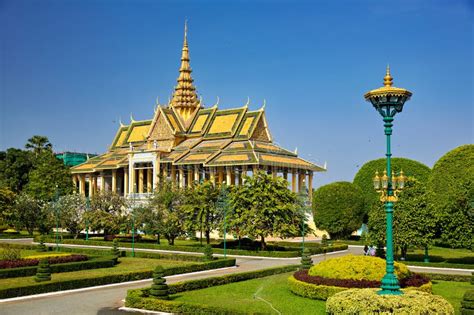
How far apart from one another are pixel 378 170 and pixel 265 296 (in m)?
31.5

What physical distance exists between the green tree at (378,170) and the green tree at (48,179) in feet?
104

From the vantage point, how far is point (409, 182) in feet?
104

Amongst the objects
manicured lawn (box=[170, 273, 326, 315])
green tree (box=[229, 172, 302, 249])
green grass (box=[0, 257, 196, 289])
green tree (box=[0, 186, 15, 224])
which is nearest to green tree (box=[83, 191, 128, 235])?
green tree (box=[0, 186, 15, 224])

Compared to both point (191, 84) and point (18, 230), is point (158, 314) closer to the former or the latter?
point (18, 230)

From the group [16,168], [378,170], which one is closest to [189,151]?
[378,170]

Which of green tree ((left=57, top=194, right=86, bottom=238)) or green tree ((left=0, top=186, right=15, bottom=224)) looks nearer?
green tree ((left=57, top=194, right=86, bottom=238))

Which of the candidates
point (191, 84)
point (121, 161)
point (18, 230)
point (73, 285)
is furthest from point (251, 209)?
point (191, 84)

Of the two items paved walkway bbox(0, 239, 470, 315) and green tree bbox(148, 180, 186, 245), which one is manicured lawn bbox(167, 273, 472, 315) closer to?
paved walkway bbox(0, 239, 470, 315)

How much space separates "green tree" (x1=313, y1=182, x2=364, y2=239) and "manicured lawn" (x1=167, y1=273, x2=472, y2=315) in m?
22.3

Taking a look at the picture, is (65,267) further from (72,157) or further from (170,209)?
(72,157)

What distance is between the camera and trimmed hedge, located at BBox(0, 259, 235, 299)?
19.6 meters

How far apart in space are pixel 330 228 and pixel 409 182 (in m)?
15.4

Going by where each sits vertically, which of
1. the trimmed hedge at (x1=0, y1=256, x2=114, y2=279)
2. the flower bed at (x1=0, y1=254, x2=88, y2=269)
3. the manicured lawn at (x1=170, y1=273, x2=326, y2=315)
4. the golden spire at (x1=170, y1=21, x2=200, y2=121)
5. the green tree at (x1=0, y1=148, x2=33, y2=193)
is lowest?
the manicured lawn at (x1=170, y1=273, x2=326, y2=315)

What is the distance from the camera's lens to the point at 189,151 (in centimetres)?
5984
